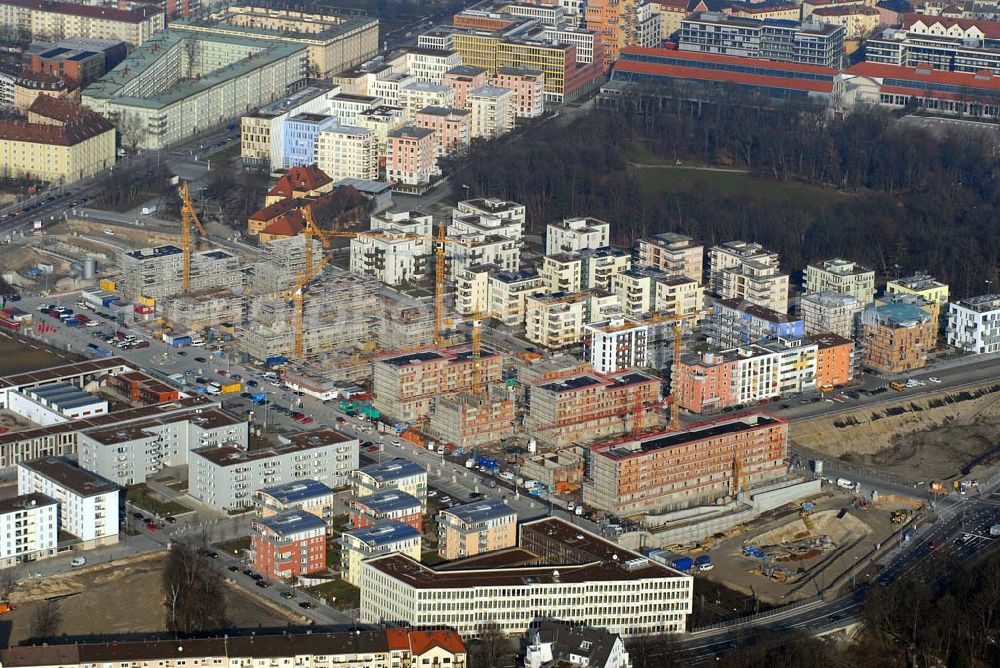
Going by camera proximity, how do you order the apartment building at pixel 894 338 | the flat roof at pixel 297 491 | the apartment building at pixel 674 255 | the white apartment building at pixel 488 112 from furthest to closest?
the white apartment building at pixel 488 112 < the apartment building at pixel 674 255 < the apartment building at pixel 894 338 < the flat roof at pixel 297 491

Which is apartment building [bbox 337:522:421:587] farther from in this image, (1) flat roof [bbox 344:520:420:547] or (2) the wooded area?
(2) the wooded area

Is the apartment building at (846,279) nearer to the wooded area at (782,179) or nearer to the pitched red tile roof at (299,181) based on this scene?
the wooded area at (782,179)

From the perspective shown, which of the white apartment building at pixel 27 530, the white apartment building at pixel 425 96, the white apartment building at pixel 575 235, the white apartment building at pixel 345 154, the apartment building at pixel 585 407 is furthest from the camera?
the white apartment building at pixel 425 96

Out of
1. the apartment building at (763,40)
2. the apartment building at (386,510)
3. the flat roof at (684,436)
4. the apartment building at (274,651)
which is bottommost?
the apartment building at (274,651)

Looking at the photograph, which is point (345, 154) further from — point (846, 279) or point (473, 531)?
Result: point (473, 531)

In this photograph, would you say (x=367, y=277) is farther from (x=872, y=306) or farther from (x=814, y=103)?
(x=814, y=103)

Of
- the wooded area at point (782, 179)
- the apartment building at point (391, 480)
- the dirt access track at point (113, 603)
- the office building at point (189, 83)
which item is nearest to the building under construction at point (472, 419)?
the apartment building at point (391, 480)

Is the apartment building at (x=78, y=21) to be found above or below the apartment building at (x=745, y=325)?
above
